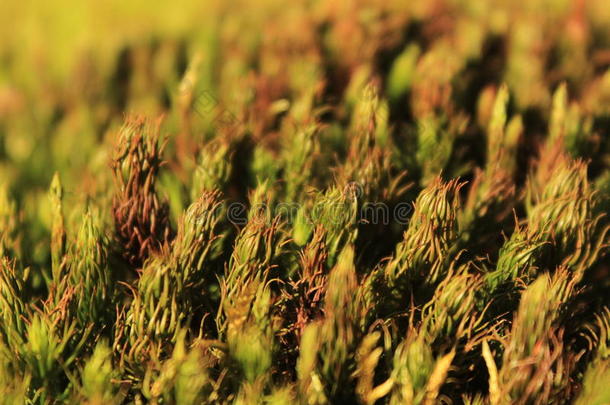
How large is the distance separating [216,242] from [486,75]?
3.06 ft

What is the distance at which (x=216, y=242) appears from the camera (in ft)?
3.26

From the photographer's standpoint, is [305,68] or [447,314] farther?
[305,68]

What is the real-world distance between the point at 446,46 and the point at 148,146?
0.90 m

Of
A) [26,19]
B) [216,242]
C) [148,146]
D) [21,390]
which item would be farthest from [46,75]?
[21,390]

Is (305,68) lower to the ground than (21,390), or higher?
higher

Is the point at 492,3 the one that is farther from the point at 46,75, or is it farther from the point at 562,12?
the point at 46,75

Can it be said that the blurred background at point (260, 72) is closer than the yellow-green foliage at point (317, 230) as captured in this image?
No

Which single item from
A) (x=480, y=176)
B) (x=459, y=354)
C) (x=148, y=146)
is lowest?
(x=459, y=354)

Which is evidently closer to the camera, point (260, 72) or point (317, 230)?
point (317, 230)

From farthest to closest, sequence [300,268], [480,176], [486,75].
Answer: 1. [486,75]
2. [480,176]
3. [300,268]

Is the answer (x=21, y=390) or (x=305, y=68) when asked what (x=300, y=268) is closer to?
(x=21, y=390)

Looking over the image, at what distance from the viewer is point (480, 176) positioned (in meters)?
1.17

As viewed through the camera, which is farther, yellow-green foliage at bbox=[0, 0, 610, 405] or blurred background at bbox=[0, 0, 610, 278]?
blurred background at bbox=[0, 0, 610, 278]

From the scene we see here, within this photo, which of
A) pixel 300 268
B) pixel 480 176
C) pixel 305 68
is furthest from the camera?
pixel 305 68
